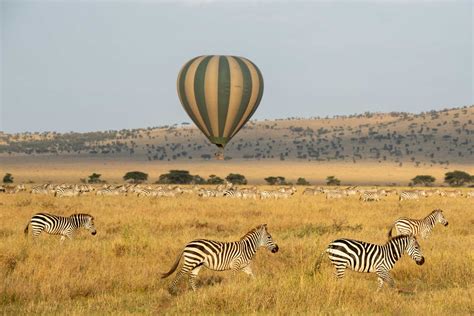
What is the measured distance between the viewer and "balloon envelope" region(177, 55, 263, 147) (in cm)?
3434

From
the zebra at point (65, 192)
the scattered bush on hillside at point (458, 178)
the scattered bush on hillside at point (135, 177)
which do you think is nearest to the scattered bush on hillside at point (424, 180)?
the scattered bush on hillside at point (458, 178)

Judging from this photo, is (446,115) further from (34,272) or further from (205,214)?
(34,272)

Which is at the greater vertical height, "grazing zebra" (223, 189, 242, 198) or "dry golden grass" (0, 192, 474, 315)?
"dry golden grass" (0, 192, 474, 315)

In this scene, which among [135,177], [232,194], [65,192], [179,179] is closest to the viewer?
[65,192]

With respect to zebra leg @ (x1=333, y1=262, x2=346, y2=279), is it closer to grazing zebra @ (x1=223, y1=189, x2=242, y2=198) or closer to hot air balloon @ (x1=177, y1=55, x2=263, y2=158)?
hot air balloon @ (x1=177, y1=55, x2=263, y2=158)

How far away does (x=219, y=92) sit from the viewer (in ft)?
113

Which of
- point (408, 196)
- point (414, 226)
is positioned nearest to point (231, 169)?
point (408, 196)

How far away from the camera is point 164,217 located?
26484 mm

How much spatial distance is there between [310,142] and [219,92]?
93694 millimetres

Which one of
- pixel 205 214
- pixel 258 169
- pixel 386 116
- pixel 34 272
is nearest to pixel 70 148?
pixel 258 169

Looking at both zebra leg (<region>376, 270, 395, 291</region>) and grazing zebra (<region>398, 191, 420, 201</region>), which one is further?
grazing zebra (<region>398, 191, 420, 201</region>)

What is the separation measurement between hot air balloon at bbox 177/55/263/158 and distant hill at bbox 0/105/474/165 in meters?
75.2

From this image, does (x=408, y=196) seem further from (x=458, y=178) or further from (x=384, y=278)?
(x=458, y=178)

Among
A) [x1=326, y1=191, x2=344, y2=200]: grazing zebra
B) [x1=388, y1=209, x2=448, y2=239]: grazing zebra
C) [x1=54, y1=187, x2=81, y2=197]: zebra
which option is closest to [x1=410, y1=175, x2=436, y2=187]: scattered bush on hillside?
[x1=326, y1=191, x2=344, y2=200]: grazing zebra
